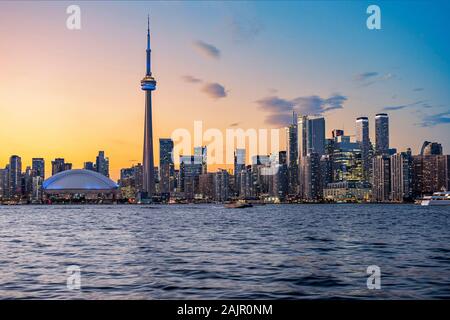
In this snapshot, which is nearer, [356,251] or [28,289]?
[28,289]

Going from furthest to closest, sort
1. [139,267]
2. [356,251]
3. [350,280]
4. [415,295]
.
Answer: [356,251], [139,267], [350,280], [415,295]

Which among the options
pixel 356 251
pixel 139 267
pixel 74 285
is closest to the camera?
pixel 74 285

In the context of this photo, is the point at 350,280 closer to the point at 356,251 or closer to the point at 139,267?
the point at 139,267

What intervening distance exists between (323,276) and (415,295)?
5.64 m

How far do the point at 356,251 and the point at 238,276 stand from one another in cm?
1701

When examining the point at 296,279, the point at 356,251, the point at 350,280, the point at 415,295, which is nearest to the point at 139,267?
the point at 296,279

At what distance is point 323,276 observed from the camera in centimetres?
2497

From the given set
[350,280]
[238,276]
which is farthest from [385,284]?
[238,276]
